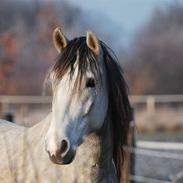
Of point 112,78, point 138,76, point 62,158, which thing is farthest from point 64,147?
point 138,76

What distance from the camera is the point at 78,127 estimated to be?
4109 millimetres

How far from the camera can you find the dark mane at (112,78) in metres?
4.25

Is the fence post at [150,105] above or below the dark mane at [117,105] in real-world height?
below

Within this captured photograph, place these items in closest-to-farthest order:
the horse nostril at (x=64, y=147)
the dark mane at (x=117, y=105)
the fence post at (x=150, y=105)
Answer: the horse nostril at (x=64, y=147) → the dark mane at (x=117, y=105) → the fence post at (x=150, y=105)

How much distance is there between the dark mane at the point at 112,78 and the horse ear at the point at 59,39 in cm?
4

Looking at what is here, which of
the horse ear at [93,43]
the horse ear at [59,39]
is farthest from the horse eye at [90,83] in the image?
Result: the horse ear at [59,39]

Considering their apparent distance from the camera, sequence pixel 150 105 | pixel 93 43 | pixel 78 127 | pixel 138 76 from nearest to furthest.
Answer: pixel 78 127 → pixel 93 43 → pixel 150 105 → pixel 138 76

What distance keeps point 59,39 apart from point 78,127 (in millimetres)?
618

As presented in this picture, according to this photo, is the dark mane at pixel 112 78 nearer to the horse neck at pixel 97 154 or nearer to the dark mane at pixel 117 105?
the dark mane at pixel 117 105

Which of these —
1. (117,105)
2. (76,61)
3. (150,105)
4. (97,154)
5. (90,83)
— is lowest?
(150,105)

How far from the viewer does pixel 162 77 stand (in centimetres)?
3509

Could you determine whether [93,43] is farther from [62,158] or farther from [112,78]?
[62,158]

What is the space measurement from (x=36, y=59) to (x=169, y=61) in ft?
A: 39.8

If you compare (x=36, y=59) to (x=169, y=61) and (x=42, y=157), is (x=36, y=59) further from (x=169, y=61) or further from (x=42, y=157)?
(x=42, y=157)
